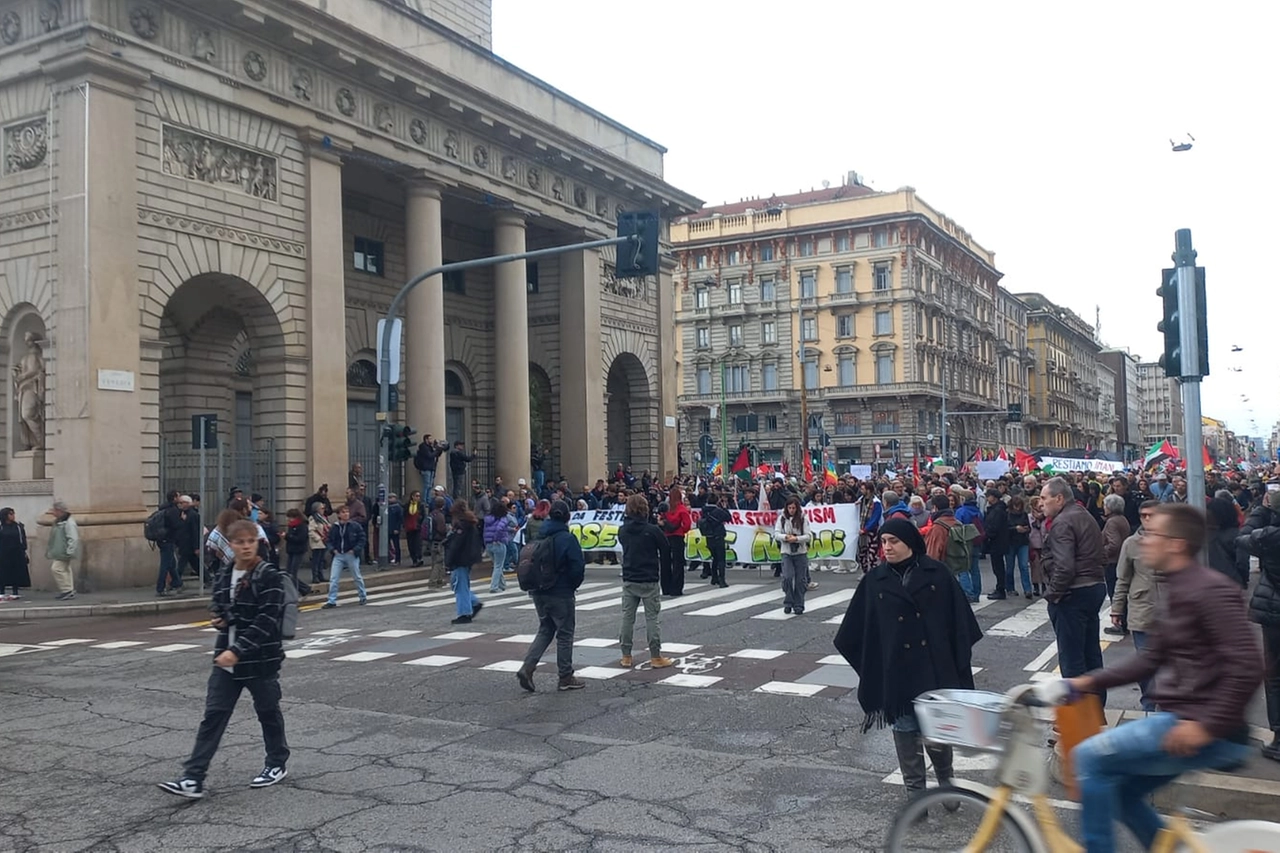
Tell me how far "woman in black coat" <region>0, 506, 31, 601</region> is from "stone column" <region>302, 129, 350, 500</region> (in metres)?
6.86

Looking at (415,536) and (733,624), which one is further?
(415,536)

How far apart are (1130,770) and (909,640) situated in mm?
1852

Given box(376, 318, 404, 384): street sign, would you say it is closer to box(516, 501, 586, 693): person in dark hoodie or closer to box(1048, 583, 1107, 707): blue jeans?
box(516, 501, 586, 693): person in dark hoodie

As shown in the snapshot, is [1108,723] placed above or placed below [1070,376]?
below

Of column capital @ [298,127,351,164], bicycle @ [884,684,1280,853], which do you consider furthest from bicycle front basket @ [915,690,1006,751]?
column capital @ [298,127,351,164]

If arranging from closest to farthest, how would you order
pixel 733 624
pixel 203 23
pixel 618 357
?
pixel 733 624 → pixel 203 23 → pixel 618 357

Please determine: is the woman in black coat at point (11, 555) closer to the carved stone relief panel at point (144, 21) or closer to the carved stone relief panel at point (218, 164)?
the carved stone relief panel at point (218, 164)

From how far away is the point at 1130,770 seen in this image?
4.18m

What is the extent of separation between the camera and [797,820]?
624cm

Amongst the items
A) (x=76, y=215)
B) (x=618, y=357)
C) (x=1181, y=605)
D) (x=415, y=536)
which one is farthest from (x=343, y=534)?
(x=618, y=357)

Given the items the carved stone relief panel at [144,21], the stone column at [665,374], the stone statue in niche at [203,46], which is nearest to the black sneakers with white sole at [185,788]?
the carved stone relief panel at [144,21]

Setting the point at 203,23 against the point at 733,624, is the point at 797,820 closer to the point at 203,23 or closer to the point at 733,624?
the point at 733,624

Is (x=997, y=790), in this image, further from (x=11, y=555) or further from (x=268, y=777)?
(x=11, y=555)

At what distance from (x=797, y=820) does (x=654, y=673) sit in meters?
4.78
